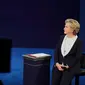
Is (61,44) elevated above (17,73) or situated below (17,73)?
above

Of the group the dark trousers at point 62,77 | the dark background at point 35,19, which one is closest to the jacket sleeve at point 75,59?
the dark trousers at point 62,77

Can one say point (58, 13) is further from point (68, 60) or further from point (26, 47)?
point (68, 60)

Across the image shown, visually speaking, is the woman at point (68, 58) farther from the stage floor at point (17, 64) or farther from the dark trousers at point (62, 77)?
the stage floor at point (17, 64)

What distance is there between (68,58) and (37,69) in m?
0.96

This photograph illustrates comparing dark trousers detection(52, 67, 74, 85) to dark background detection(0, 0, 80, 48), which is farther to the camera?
dark background detection(0, 0, 80, 48)

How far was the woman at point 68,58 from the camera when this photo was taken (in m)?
3.99

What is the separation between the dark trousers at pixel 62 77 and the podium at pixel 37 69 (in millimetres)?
716

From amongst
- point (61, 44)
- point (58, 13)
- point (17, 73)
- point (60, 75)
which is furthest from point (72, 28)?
point (17, 73)

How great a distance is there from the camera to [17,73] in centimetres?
621

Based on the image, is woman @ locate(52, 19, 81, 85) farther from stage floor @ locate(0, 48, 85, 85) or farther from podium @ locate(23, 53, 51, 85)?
stage floor @ locate(0, 48, 85, 85)

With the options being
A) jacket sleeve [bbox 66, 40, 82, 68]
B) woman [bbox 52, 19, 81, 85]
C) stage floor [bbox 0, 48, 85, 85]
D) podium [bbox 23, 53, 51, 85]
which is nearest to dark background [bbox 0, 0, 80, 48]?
stage floor [bbox 0, 48, 85, 85]

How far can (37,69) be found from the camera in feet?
15.8

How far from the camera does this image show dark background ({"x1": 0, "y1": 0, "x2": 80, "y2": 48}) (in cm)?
599

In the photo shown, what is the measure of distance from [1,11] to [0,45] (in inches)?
108
